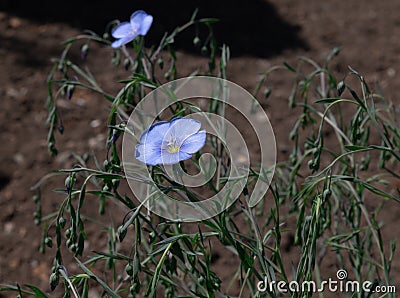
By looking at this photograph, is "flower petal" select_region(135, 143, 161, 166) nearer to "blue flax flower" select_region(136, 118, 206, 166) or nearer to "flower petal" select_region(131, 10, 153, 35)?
"blue flax flower" select_region(136, 118, 206, 166)

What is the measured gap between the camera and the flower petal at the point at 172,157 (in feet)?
4.43

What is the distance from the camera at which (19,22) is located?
4.28 meters

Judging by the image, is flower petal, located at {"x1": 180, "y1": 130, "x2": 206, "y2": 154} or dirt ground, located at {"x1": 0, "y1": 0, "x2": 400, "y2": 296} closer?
flower petal, located at {"x1": 180, "y1": 130, "x2": 206, "y2": 154}

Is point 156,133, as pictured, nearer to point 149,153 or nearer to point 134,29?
point 149,153

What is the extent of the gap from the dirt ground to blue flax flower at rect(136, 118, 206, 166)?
133 centimetres

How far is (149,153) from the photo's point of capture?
1.40 meters

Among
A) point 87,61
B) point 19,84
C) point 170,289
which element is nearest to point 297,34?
point 87,61

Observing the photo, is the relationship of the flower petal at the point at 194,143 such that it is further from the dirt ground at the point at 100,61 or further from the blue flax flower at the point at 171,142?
the dirt ground at the point at 100,61

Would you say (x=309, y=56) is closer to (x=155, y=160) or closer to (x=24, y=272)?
(x=24, y=272)

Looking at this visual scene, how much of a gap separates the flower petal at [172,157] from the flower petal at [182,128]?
2.7 inches

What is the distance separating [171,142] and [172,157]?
8 cm

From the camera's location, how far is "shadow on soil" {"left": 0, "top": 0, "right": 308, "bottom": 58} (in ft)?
13.5

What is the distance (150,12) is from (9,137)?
1.39 m

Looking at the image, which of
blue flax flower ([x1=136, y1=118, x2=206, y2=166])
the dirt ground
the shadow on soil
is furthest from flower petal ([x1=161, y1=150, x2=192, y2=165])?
the shadow on soil
